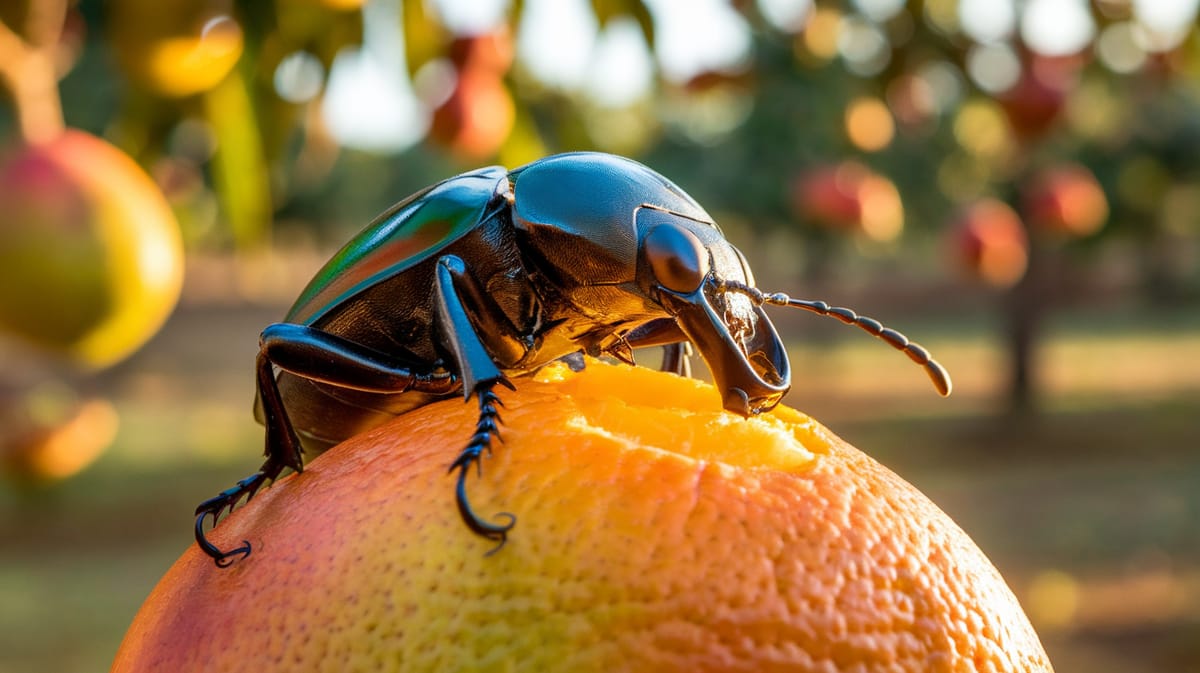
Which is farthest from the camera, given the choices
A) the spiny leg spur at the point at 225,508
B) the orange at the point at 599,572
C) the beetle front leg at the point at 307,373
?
the beetle front leg at the point at 307,373

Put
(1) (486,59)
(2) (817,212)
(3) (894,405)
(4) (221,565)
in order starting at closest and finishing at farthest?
(4) (221,565) < (1) (486,59) < (2) (817,212) < (3) (894,405)

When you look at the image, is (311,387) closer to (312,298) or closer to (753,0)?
(312,298)

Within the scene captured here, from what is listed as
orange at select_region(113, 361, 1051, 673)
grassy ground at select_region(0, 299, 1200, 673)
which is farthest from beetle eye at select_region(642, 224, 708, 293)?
grassy ground at select_region(0, 299, 1200, 673)

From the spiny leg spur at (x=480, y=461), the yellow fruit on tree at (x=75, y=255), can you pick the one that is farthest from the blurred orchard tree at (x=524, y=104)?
the spiny leg spur at (x=480, y=461)

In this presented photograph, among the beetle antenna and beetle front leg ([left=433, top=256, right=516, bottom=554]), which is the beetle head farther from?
beetle front leg ([left=433, top=256, right=516, bottom=554])

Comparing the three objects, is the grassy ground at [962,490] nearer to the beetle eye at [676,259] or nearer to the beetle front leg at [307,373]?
the beetle front leg at [307,373]

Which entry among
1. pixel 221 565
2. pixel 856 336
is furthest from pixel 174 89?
pixel 856 336

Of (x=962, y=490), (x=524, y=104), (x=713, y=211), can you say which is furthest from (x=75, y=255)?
(x=713, y=211)
